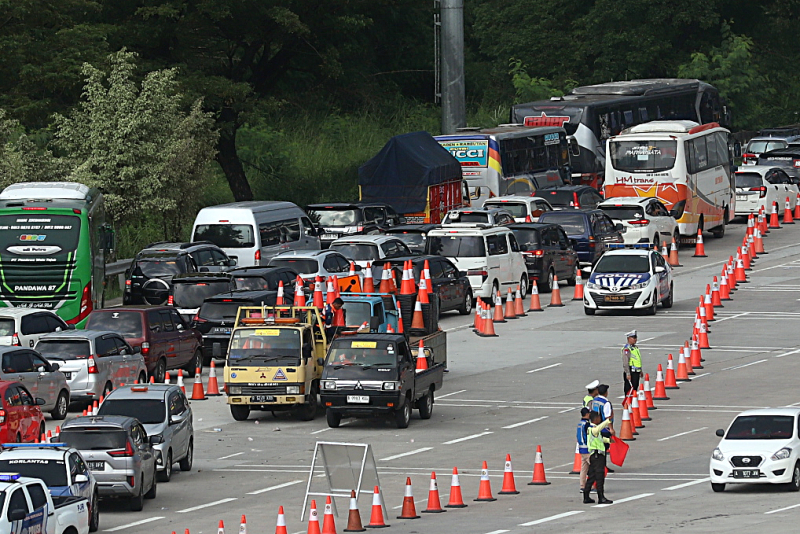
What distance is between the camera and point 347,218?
47031mm

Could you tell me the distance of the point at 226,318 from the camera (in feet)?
110

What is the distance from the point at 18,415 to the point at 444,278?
16.0 metres

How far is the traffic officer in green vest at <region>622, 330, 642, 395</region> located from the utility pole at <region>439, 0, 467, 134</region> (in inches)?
1333

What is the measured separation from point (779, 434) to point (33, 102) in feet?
105

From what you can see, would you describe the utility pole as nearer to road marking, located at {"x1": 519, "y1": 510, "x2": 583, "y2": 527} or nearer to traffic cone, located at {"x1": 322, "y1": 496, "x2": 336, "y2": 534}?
road marking, located at {"x1": 519, "y1": 510, "x2": 583, "y2": 527}

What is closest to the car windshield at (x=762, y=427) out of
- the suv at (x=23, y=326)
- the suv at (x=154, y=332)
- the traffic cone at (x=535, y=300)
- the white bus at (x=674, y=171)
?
the suv at (x=154, y=332)

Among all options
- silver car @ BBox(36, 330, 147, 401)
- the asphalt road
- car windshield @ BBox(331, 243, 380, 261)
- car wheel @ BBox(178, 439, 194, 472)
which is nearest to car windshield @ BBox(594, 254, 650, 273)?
the asphalt road

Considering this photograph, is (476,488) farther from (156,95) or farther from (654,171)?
(654,171)

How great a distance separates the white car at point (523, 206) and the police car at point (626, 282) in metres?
8.77

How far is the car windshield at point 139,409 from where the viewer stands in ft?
75.7

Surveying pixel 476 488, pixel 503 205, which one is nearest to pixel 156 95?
pixel 503 205

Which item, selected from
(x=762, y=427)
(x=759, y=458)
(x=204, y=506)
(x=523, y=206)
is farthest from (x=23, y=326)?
(x=523, y=206)

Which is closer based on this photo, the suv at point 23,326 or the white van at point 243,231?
the suv at point 23,326

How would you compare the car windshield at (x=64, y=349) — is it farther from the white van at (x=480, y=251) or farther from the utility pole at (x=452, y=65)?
the utility pole at (x=452, y=65)
